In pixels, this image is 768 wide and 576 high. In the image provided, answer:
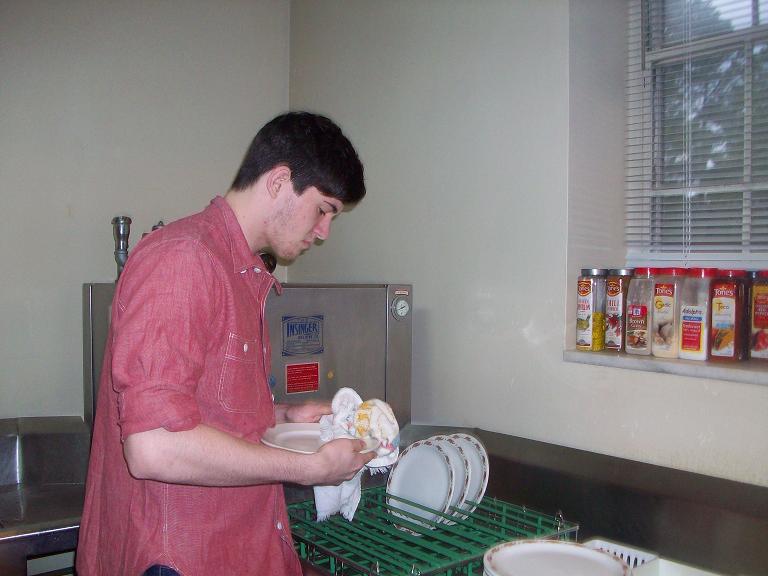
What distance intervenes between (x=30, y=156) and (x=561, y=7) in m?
1.52

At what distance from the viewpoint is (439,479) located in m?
1.43

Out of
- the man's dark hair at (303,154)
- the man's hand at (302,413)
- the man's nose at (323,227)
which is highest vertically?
the man's dark hair at (303,154)

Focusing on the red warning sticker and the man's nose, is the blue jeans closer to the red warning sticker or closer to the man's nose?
the man's nose

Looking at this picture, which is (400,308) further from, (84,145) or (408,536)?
(84,145)

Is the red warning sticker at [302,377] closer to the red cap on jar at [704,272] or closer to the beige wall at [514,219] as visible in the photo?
the beige wall at [514,219]

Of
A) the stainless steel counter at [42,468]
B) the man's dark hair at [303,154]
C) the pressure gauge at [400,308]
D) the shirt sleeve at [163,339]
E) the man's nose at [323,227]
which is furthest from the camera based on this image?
the pressure gauge at [400,308]

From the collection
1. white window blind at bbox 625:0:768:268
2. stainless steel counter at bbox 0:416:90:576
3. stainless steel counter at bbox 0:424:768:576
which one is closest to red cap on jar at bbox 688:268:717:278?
white window blind at bbox 625:0:768:268

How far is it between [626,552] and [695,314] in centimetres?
51

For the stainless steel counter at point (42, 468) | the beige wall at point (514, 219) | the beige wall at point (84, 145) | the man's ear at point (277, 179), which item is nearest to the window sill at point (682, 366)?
the beige wall at point (514, 219)

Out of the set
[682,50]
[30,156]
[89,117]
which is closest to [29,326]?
[30,156]

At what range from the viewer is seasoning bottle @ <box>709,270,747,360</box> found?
1359 mm

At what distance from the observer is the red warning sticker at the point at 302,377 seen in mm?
1653

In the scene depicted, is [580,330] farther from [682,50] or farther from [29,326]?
→ [29,326]

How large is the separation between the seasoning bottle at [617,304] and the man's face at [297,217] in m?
0.71
